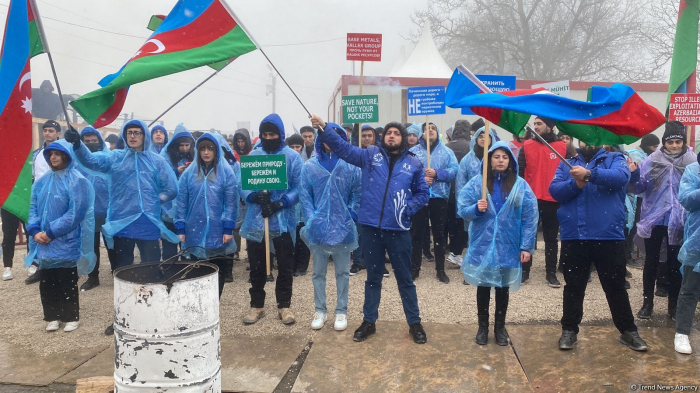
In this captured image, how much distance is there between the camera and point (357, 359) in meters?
3.95

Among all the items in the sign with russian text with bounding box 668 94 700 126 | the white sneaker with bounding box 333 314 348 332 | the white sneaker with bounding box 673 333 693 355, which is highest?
the sign with russian text with bounding box 668 94 700 126

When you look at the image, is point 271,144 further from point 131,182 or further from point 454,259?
point 454,259

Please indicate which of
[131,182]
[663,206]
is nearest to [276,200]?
[131,182]

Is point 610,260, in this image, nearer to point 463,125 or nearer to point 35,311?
point 463,125

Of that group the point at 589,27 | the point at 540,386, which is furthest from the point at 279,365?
the point at 589,27

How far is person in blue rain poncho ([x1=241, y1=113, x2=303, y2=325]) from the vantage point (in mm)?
4648

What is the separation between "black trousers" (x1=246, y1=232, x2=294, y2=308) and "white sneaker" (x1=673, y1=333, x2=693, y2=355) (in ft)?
10.7

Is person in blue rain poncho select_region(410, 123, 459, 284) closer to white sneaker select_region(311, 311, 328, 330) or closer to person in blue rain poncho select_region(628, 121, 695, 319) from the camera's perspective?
white sneaker select_region(311, 311, 328, 330)

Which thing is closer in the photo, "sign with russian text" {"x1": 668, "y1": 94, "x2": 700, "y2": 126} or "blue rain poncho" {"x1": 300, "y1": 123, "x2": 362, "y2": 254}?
"blue rain poncho" {"x1": 300, "y1": 123, "x2": 362, "y2": 254}

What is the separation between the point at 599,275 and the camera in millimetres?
4012

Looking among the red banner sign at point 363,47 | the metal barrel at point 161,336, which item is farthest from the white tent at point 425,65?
the metal barrel at point 161,336

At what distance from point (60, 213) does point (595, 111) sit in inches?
180

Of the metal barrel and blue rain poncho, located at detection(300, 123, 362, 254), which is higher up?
blue rain poncho, located at detection(300, 123, 362, 254)

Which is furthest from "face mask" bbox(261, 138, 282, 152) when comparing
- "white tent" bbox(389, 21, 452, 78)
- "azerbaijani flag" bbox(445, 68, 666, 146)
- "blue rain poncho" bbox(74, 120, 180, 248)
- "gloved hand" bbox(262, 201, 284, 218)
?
"white tent" bbox(389, 21, 452, 78)
